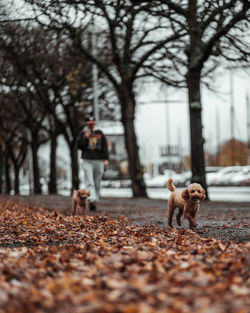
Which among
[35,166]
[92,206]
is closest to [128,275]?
[92,206]

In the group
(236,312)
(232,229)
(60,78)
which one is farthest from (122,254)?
(60,78)

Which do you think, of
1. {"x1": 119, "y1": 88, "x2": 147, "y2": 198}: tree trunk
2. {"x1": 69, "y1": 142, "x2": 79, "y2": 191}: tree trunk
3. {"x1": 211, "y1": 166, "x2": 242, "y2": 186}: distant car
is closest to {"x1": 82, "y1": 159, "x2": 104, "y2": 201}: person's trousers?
{"x1": 119, "y1": 88, "x2": 147, "y2": 198}: tree trunk

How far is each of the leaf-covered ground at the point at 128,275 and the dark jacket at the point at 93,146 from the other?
17.8 feet

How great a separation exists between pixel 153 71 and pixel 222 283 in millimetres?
18319

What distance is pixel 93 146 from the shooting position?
12.6 meters

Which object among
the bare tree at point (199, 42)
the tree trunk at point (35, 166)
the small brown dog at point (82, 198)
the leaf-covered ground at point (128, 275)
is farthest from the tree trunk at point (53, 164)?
the leaf-covered ground at point (128, 275)

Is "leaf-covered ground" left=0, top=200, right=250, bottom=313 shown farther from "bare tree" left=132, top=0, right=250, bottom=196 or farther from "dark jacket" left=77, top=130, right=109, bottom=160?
"bare tree" left=132, top=0, right=250, bottom=196

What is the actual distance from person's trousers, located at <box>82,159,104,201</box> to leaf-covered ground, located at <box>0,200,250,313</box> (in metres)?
5.31

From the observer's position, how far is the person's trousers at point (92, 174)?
12.6m

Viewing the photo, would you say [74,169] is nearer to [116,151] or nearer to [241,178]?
[116,151]

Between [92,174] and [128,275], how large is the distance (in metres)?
8.49

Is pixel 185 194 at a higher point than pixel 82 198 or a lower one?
higher

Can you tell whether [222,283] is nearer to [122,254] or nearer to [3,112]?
[122,254]

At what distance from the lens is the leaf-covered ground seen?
3375mm
